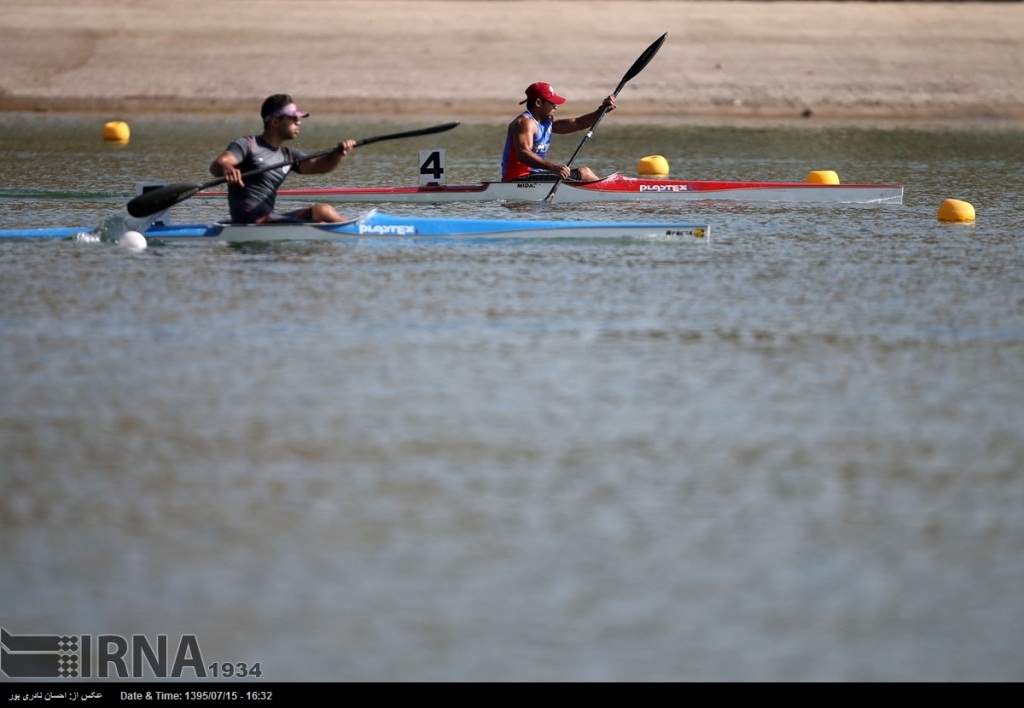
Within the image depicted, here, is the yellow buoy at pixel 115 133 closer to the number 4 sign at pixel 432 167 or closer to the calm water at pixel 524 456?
the number 4 sign at pixel 432 167


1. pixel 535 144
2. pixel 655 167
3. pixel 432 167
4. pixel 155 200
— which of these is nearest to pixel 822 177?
pixel 655 167

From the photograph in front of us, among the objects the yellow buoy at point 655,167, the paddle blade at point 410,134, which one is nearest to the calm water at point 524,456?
the paddle blade at point 410,134

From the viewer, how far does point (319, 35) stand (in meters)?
32.4

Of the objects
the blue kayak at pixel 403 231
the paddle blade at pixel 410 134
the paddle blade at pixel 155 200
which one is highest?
the paddle blade at pixel 410 134

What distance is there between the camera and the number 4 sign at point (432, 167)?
57.0 ft

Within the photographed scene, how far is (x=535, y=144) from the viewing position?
718 inches

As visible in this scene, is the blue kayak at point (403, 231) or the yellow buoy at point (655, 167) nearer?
the blue kayak at point (403, 231)

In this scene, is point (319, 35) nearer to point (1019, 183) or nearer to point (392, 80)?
point (392, 80)

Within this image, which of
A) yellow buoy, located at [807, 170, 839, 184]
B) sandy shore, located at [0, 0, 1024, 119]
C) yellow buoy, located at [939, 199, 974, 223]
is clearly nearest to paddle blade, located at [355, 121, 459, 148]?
yellow buoy, located at [939, 199, 974, 223]

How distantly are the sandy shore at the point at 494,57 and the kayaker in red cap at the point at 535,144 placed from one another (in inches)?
451

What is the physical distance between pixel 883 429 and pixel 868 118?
22640 mm

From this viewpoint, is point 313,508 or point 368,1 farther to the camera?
point 368,1

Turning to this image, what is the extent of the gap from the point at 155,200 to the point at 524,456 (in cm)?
707
